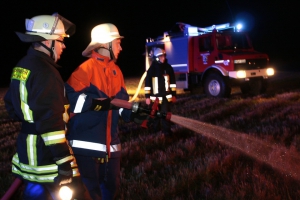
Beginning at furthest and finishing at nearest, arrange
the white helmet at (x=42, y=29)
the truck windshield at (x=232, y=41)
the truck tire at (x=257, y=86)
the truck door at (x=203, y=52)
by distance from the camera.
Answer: the truck tire at (x=257, y=86)
the truck door at (x=203, y=52)
the truck windshield at (x=232, y=41)
the white helmet at (x=42, y=29)

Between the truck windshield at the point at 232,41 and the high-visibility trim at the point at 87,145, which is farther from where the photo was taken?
the truck windshield at the point at 232,41

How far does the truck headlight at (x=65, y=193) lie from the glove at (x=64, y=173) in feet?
0.13

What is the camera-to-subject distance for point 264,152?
5.33 meters

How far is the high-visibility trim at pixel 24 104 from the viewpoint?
237cm

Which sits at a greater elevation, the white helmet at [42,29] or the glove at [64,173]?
the white helmet at [42,29]

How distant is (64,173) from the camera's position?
93.9 inches

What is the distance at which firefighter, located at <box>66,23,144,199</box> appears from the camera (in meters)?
3.02

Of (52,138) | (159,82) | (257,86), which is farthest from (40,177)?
(257,86)

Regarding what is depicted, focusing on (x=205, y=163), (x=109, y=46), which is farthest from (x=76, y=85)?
(x=205, y=163)

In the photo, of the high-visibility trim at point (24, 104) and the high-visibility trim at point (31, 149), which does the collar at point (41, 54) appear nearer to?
the high-visibility trim at point (24, 104)

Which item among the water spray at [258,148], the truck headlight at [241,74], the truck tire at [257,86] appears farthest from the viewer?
the truck tire at [257,86]

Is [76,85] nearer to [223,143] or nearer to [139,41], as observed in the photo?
[223,143]

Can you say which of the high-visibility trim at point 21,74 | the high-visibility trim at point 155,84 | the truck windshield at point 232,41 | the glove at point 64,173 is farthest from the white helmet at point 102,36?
the truck windshield at point 232,41

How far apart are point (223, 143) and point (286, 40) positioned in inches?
2641
